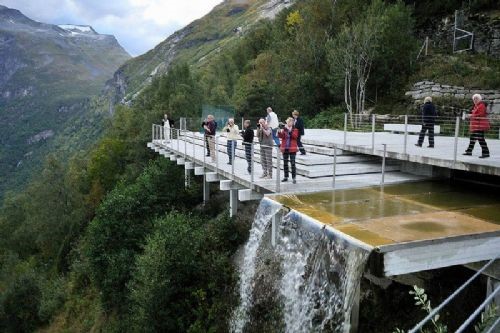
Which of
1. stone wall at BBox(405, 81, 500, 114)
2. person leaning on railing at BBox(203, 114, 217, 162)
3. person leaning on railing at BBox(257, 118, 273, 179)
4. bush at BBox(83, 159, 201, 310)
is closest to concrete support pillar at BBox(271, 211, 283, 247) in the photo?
person leaning on railing at BBox(257, 118, 273, 179)

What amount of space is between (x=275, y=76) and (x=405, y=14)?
11105 mm

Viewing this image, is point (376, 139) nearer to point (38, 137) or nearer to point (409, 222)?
point (409, 222)

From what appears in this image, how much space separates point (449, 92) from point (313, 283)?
18823mm

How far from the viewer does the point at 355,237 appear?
7109 millimetres

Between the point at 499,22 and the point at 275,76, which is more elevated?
the point at 499,22

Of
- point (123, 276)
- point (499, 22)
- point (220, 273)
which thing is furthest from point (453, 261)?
point (499, 22)

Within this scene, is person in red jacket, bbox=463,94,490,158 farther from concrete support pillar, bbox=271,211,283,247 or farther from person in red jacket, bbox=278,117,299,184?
concrete support pillar, bbox=271,211,283,247

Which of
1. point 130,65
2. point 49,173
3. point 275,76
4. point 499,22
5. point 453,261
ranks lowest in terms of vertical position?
point 49,173

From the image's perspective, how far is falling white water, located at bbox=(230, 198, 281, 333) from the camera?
9719 millimetres

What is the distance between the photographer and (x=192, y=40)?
15488 cm

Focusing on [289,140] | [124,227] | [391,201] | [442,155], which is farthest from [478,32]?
[124,227]

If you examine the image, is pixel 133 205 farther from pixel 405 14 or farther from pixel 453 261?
pixel 405 14

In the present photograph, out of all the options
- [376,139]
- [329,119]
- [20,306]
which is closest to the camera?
[376,139]

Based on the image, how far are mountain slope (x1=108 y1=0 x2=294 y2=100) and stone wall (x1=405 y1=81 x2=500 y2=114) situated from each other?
104 meters
